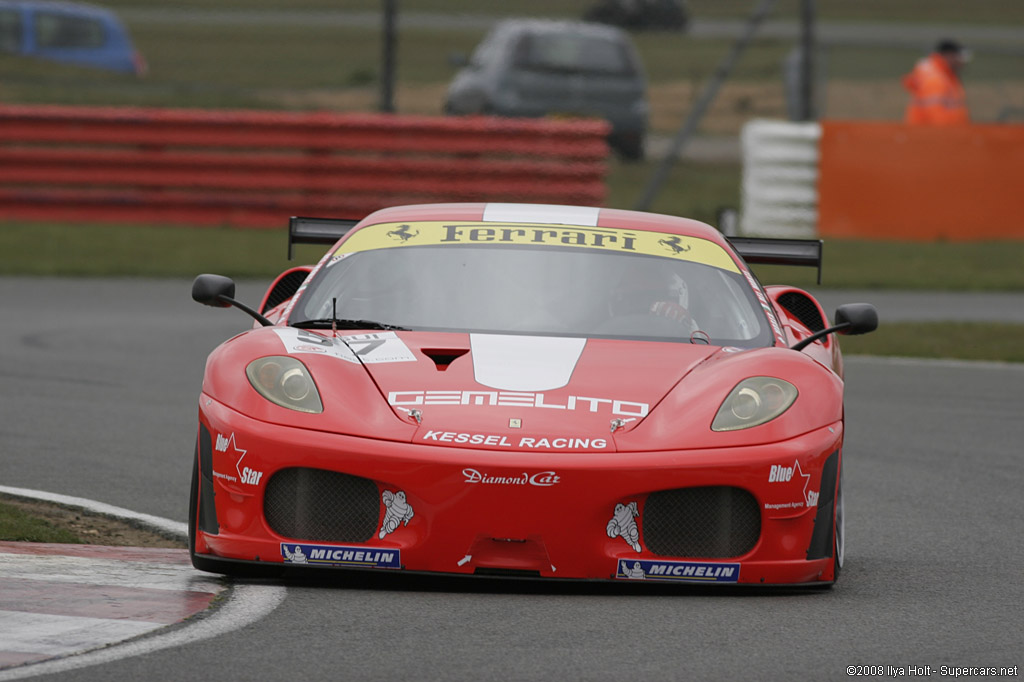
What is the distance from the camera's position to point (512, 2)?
40719 mm

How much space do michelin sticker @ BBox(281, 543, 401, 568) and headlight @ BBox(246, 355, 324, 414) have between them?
0.40m

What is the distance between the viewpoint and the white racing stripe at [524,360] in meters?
5.96

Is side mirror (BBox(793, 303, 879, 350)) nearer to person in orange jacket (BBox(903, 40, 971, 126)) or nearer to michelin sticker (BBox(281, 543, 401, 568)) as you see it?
michelin sticker (BBox(281, 543, 401, 568))

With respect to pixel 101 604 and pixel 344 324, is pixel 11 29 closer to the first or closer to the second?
pixel 344 324

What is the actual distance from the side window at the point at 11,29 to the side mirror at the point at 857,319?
24.4 metres

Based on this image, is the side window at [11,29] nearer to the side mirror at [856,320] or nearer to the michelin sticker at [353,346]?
the michelin sticker at [353,346]

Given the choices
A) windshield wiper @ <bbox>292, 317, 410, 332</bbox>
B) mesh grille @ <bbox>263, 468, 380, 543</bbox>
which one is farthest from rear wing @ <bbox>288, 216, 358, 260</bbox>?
mesh grille @ <bbox>263, 468, 380, 543</bbox>

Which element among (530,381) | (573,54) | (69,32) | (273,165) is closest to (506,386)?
(530,381)

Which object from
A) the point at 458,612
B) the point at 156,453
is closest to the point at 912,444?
the point at 156,453

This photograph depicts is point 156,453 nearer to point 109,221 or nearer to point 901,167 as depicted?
point 109,221

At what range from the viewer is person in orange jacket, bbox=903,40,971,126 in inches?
799

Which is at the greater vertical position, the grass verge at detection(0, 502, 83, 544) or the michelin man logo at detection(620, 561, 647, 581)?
the michelin man logo at detection(620, 561, 647, 581)

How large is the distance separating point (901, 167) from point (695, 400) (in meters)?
14.6

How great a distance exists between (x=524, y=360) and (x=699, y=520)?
2.63ft
